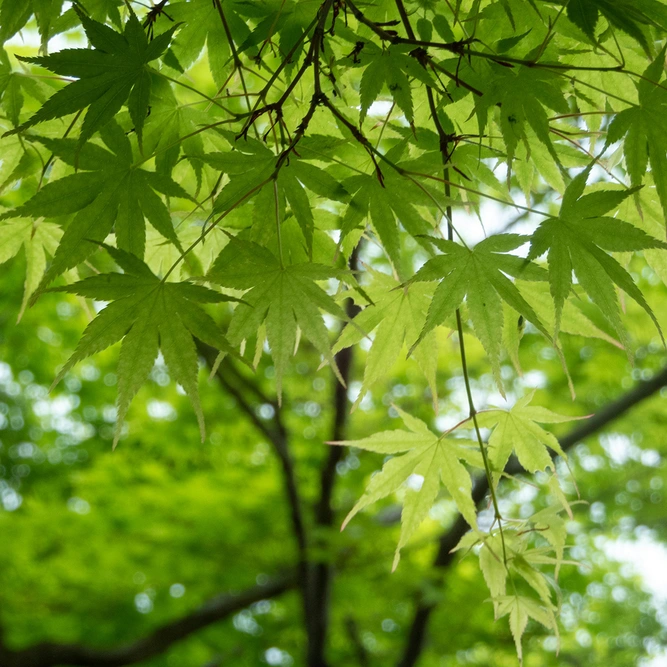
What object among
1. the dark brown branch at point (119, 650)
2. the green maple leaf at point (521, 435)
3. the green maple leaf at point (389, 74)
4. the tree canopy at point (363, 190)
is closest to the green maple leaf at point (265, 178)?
the tree canopy at point (363, 190)

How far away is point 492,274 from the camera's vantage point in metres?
1.04

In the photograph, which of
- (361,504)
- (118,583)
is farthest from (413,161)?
(118,583)

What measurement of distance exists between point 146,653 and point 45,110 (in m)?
5.14

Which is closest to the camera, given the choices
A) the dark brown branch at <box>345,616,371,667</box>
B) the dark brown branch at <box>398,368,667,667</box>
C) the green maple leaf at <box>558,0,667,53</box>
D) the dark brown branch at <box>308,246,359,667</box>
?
the green maple leaf at <box>558,0,667,53</box>

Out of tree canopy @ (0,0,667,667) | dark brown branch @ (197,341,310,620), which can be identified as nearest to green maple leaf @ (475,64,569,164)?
tree canopy @ (0,0,667,667)

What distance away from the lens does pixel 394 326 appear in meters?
1.25

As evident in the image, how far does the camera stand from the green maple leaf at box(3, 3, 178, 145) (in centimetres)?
97

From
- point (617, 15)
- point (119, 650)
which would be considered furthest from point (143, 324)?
point (119, 650)

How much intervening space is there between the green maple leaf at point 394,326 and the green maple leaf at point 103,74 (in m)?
0.49

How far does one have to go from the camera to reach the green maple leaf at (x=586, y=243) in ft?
3.25

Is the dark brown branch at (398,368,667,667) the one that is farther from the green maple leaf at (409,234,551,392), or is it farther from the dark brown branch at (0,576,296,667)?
A: the green maple leaf at (409,234,551,392)

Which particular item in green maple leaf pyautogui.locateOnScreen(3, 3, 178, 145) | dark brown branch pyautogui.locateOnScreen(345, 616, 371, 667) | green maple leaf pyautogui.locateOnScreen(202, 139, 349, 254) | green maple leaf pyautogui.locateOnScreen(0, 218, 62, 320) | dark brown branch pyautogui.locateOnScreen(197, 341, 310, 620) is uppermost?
dark brown branch pyautogui.locateOnScreen(197, 341, 310, 620)

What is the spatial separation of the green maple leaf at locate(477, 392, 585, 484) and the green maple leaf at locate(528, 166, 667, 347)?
36cm

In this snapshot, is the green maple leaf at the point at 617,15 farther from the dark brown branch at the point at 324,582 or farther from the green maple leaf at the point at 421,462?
the dark brown branch at the point at 324,582
